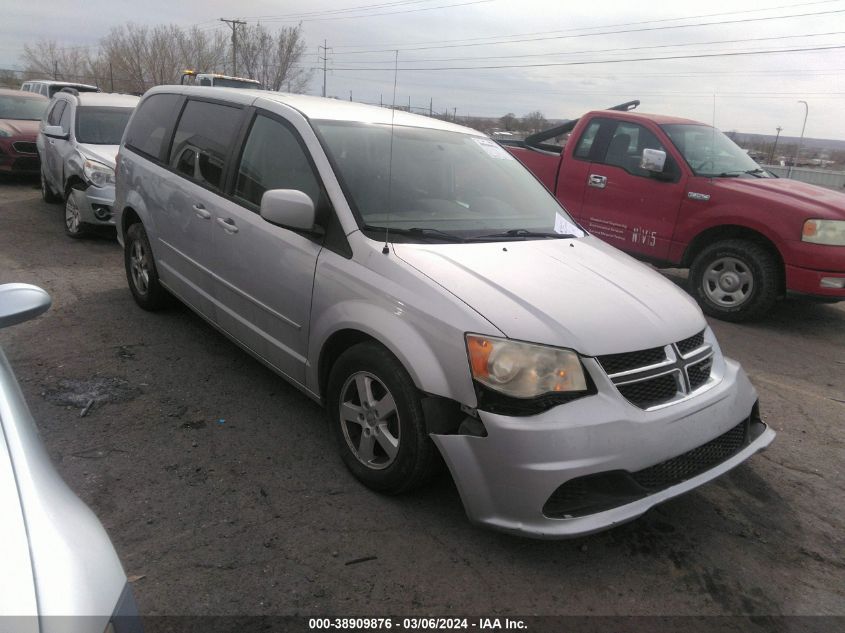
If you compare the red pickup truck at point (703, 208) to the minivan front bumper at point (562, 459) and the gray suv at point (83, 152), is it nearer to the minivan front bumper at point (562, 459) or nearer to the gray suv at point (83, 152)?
the minivan front bumper at point (562, 459)

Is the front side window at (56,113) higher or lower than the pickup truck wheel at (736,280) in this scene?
higher

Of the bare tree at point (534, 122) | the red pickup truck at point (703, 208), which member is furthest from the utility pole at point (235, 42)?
the red pickup truck at point (703, 208)

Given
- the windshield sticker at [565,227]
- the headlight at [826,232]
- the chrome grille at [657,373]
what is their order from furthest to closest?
the headlight at [826,232] < the windshield sticker at [565,227] < the chrome grille at [657,373]

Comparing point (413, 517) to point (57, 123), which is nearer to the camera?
point (413, 517)

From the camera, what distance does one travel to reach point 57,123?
9164 mm

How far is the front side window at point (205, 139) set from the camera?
4004 mm

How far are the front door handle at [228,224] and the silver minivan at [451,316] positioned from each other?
0.05ft

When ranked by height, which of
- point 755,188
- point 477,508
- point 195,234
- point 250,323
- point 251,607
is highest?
point 755,188

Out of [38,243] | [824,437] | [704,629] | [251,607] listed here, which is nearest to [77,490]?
[251,607]

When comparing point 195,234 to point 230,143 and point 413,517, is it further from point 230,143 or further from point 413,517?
point 413,517

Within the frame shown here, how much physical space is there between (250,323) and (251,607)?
1.80m

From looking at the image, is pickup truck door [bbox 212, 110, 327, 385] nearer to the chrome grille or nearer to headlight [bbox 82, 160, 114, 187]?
the chrome grille

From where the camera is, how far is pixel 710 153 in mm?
6902

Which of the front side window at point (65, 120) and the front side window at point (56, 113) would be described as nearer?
the front side window at point (65, 120)
